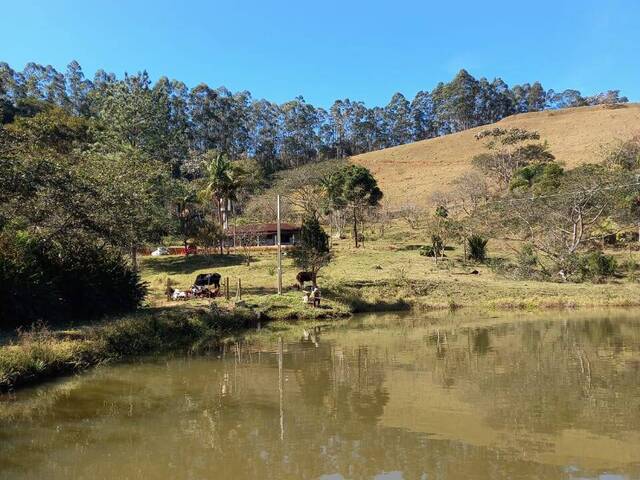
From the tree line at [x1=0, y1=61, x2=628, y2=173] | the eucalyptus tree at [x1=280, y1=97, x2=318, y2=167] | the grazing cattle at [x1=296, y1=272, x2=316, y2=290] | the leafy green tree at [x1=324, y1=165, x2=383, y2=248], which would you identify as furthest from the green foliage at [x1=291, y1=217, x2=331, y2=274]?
the eucalyptus tree at [x1=280, y1=97, x2=318, y2=167]

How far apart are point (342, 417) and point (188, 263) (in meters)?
35.0

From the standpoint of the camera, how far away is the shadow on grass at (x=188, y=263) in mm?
41250

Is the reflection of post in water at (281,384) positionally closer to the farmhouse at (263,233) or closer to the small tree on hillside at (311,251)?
the small tree on hillside at (311,251)

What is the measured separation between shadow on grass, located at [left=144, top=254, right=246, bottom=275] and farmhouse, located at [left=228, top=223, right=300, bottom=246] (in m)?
7.21

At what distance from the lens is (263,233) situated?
189 feet

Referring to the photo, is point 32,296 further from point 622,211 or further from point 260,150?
point 260,150

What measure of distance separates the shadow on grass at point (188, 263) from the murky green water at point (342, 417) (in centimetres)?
2443

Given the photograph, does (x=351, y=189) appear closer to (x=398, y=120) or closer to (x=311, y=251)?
(x=311, y=251)

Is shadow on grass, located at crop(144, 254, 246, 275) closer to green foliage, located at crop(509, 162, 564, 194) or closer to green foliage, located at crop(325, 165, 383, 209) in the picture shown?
green foliage, located at crop(325, 165, 383, 209)

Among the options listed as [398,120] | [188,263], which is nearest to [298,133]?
[398,120]

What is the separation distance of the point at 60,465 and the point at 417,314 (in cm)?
2285

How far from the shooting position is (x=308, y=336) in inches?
857

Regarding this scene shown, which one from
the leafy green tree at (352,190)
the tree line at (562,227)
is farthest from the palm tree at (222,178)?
the tree line at (562,227)

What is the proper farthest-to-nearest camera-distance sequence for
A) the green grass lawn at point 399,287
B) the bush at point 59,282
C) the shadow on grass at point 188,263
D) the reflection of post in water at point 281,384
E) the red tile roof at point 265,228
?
the red tile roof at point 265,228
the shadow on grass at point 188,263
the green grass lawn at point 399,287
the bush at point 59,282
the reflection of post in water at point 281,384
